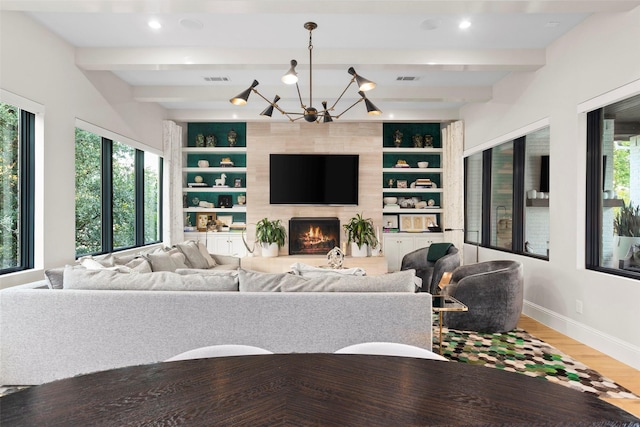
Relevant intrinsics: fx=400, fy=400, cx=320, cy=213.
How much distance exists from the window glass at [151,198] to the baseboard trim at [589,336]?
18.4 feet

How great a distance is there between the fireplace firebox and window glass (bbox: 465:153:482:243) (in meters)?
Answer: 2.24

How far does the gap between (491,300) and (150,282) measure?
121 inches

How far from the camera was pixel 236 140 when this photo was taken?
771 cm

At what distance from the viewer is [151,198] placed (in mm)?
6664

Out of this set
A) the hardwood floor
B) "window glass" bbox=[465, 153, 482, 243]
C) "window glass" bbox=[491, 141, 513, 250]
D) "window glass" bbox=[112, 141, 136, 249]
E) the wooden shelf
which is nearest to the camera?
the hardwood floor

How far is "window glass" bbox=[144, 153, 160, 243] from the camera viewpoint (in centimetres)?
644

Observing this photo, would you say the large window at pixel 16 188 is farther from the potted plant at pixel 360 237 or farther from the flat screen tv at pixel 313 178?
the potted plant at pixel 360 237

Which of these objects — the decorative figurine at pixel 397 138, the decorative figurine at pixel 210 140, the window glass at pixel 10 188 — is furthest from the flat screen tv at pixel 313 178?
the window glass at pixel 10 188

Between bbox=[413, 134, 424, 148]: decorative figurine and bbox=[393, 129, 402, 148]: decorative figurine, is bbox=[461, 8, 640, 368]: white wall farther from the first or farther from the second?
bbox=[393, 129, 402, 148]: decorative figurine

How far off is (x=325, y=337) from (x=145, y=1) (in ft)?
8.76

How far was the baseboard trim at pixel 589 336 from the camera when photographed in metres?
3.11

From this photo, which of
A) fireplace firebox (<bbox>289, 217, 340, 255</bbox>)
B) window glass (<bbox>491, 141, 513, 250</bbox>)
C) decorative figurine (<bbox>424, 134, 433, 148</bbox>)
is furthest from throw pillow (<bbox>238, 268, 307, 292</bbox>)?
decorative figurine (<bbox>424, 134, 433, 148</bbox>)

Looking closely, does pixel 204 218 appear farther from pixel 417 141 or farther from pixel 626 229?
pixel 626 229

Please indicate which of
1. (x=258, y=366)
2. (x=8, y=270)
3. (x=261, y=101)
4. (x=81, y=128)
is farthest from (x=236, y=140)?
(x=258, y=366)
